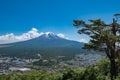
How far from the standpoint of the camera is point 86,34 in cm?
2959

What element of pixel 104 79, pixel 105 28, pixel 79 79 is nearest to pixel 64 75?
pixel 79 79

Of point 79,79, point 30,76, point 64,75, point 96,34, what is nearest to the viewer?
point 96,34

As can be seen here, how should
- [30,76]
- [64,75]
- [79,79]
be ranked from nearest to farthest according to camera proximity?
[79,79] < [64,75] < [30,76]

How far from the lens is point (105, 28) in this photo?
28.8m

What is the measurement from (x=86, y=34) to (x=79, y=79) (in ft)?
18.4

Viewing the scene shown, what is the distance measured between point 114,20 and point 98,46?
2.97 metres

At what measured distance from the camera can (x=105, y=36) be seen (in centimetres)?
2791

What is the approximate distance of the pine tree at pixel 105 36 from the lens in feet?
92.4

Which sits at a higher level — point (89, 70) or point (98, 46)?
point (98, 46)

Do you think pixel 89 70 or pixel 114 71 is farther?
pixel 89 70

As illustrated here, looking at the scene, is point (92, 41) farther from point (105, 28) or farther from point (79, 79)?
point (79, 79)

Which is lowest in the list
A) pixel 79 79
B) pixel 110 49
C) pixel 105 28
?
pixel 79 79

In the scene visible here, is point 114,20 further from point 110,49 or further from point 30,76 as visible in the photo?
point 30,76

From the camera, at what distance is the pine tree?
92.4ft
